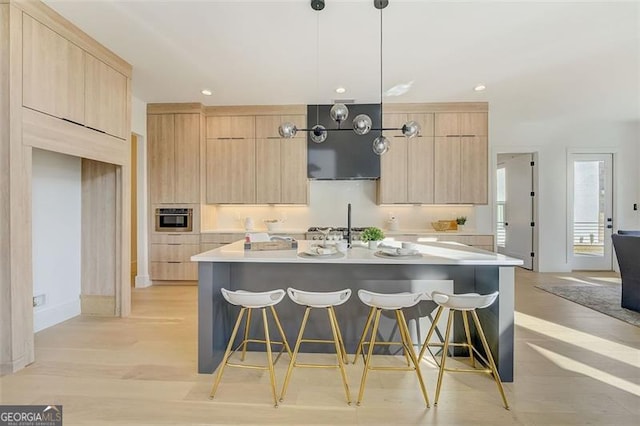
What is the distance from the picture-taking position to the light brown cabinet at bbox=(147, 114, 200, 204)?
4902 mm

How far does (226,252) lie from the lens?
2.51 m

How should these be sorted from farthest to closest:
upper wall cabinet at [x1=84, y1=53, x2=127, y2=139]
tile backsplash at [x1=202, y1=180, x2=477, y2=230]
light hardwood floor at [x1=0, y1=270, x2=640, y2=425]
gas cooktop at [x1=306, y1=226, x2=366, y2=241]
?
tile backsplash at [x1=202, y1=180, x2=477, y2=230] < gas cooktop at [x1=306, y1=226, x2=366, y2=241] < upper wall cabinet at [x1=84, y1=53, x2=127, y2=139] < light hardwood floor at [x1=0, y1=270, x2=640, y2=425]

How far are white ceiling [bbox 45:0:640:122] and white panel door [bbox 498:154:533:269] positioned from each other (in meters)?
1.84

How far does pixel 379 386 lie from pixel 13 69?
3555 millimetres

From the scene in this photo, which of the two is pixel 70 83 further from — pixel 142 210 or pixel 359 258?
pixel 359 258

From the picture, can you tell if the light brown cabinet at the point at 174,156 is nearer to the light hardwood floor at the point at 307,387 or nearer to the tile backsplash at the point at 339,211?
the tile backsplash at the point at 339,211

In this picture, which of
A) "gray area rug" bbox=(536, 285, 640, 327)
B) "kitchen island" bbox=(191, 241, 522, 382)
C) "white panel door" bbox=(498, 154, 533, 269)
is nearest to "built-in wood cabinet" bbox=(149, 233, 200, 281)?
"kitchen island" bbox=(191, 241, 522, 382)

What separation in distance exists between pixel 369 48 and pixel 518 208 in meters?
5.12

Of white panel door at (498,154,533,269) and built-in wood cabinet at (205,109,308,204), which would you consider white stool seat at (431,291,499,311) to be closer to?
built-in wood cabinet at (205,109,308,204)

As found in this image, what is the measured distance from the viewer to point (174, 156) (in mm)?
4914

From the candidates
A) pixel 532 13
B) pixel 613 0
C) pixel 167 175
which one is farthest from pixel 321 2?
pixel 167 175

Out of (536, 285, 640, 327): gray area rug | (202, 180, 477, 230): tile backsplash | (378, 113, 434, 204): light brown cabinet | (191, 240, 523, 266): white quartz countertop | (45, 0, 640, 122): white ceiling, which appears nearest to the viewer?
(191, 240, 523, 266): white quartz countertop

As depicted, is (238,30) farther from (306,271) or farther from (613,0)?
(613,0)

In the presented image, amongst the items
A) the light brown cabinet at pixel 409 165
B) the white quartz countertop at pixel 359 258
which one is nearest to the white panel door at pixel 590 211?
the light brown cabinet at pixel 409 165
